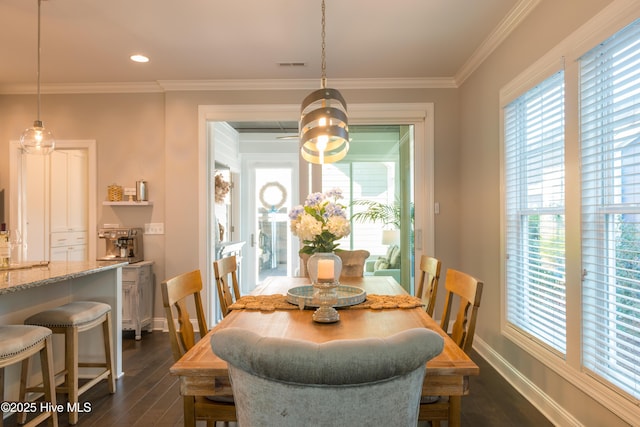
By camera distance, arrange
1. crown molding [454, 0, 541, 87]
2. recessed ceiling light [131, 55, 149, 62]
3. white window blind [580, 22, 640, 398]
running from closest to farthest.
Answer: white window blind [580, 22, 640, 398] < crown molding [454, 0, 541, 87] < recessed ceiling light [131, 55, 149, 62]

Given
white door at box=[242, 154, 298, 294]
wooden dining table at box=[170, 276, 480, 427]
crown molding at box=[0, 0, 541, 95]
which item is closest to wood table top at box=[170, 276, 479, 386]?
wooden dining table at box=[170, 276, 480, 427]

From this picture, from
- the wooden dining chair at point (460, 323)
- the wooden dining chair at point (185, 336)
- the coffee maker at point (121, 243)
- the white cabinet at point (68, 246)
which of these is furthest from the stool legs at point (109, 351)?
the white cabinet at point (68, 246)

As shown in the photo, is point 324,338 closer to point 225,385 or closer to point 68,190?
point 225,385

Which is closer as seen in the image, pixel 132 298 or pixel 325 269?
pixel 325 269

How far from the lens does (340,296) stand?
2053 millimetres

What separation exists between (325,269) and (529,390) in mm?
1883

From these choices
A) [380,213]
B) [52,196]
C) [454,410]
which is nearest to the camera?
[454,410]

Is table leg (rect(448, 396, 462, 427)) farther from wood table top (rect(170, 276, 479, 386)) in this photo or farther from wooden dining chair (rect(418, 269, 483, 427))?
wood table top (rect(170, 276, 479, 386))

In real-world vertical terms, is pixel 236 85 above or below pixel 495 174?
above

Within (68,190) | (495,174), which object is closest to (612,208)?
(495,174)

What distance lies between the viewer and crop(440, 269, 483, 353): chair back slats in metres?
1.60

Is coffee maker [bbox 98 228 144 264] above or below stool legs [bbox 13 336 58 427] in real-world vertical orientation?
above

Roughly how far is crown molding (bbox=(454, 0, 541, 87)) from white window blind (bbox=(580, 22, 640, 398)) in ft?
2.54

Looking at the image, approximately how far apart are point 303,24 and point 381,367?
268 cm
